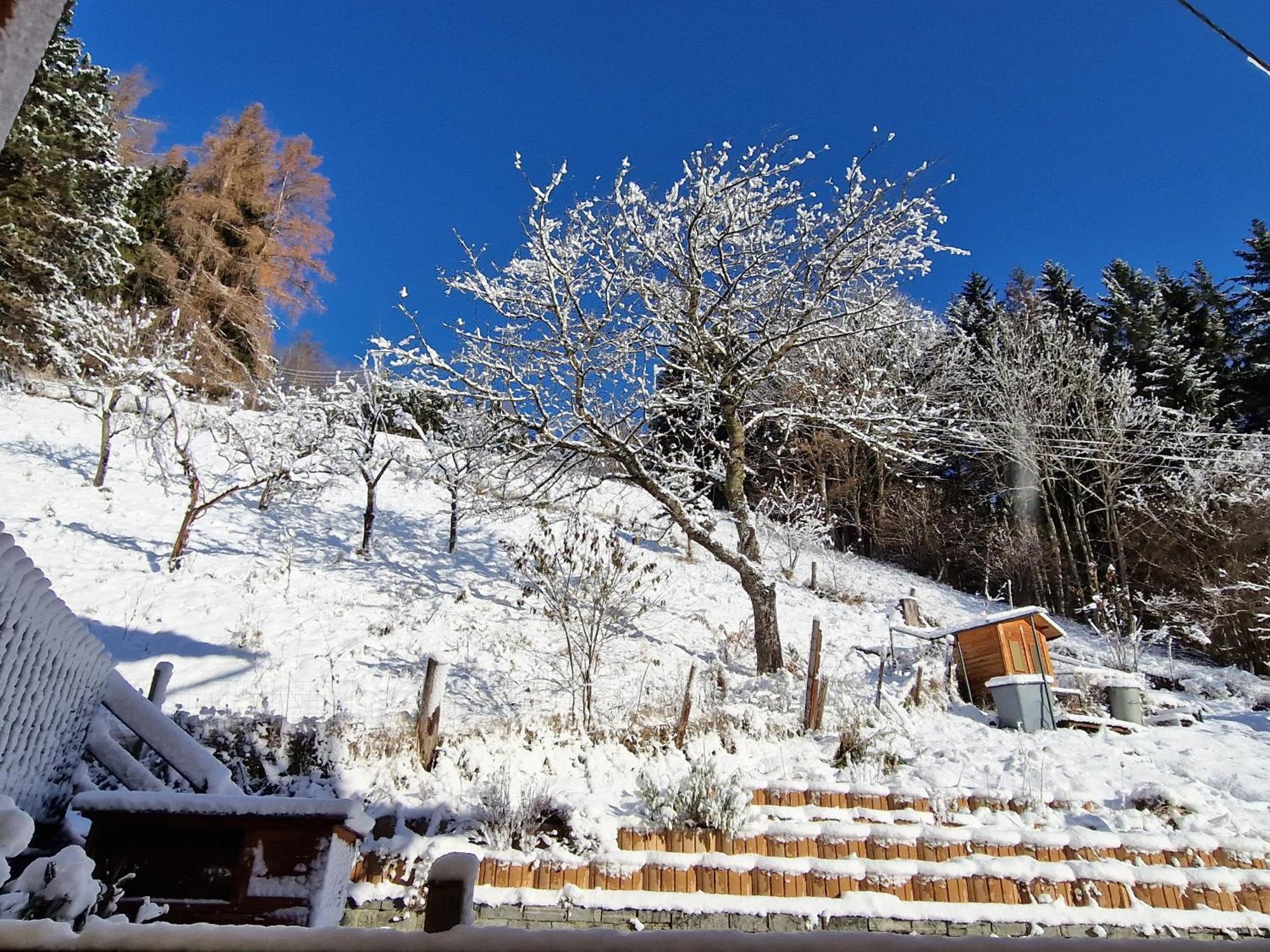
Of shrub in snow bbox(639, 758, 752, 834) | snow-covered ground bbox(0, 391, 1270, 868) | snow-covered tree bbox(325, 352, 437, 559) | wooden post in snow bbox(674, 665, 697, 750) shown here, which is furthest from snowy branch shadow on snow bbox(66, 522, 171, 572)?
shrub in snow bbox(639, 758, 752, 834)

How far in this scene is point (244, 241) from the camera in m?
21.6

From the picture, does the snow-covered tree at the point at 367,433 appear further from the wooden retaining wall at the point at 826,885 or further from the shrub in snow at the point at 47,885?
the shrub in snow at the point at 47,885

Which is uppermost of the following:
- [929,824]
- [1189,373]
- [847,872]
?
[1189,373]

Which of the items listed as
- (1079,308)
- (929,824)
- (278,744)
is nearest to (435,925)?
(929,824)

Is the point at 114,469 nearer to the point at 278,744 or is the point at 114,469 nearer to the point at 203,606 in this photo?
the point at 203,606

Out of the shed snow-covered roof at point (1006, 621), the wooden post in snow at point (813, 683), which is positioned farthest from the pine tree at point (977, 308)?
the wooden post in snow at point (813, 683)

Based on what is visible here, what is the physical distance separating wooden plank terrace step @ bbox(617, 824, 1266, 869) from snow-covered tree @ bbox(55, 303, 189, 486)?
13165 millimetres

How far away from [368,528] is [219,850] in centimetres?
1289

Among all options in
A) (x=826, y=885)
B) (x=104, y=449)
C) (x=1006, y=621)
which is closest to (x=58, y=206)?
(x=104, y=449)

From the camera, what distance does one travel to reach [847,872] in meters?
4.78

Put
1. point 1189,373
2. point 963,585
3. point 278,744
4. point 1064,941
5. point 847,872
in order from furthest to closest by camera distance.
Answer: point 963,585, point 1189,373, point 278,744, point 847,872, point 1064,941

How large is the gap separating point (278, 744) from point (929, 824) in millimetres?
5534

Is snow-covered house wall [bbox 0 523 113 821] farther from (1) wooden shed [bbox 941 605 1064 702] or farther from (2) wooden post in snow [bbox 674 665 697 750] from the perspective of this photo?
(1) wooden shed [bbox 941 605 1064 702]

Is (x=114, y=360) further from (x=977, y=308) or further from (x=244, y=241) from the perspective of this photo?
(x=977, y=308)
